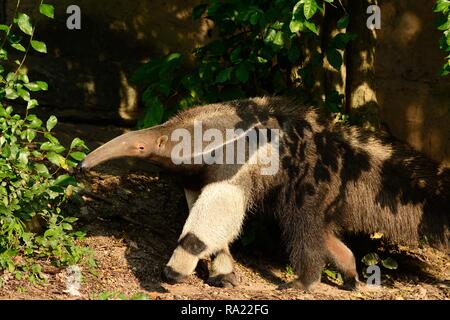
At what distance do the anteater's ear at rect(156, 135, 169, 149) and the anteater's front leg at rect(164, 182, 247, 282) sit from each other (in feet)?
2.02

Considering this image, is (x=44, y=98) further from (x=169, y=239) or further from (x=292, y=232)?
(x=292, y=232)

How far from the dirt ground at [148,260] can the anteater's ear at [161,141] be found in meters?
1.04

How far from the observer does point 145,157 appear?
282 inches

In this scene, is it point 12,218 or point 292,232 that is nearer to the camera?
point 12,218

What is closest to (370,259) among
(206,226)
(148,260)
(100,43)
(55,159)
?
(206,226)

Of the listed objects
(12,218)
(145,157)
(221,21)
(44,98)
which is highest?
(221,21)

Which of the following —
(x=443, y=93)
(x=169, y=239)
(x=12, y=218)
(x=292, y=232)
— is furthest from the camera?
(x=443, y=93)

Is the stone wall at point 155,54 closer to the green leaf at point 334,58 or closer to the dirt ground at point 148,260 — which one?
the dirt ground at point 148,260

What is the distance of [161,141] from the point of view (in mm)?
7148

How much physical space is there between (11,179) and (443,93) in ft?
16.5

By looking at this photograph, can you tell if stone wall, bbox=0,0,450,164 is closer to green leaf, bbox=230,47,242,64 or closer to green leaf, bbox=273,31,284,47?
green leaf, bbox=230,47,242,64

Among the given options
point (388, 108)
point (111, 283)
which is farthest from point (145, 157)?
point (388, 108)

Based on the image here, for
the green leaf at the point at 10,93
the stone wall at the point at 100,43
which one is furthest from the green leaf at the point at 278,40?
the stone wall at the point at 100,43

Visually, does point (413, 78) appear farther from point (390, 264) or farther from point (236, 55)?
point (236, 55)
